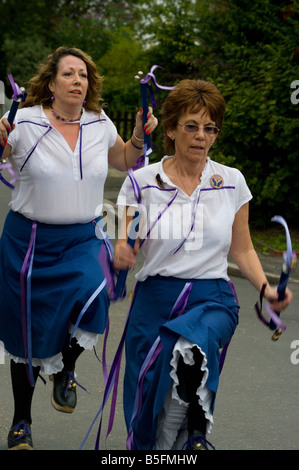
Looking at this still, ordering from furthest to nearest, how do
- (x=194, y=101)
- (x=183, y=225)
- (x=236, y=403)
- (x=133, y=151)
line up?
(x=236, y=403) < (x=133, y=151) < (x=194, y=101) < (x=183, y=225)

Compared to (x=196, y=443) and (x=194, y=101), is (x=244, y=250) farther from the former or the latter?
(x=196, y=443)

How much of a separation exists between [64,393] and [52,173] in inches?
45.0

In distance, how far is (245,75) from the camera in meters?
12.3

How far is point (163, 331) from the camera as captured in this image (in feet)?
11.9

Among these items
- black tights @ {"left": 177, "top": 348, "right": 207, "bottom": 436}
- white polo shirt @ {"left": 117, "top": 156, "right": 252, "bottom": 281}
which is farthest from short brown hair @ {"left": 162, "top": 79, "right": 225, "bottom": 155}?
black tights @ {"left": 177, "top": 348, "right": 207, "bottom": 436}

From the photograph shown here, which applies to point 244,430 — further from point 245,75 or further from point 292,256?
point 245,75

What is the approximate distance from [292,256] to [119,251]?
68 centimetres

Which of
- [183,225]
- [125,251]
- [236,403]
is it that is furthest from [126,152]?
[236,403]

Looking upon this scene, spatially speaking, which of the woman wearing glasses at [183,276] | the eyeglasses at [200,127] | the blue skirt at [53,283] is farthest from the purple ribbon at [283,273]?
the blue skirt at [53,283]

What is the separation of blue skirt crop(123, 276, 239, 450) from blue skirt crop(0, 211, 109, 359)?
0.62 metres

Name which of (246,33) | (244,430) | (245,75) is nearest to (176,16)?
(246,33)

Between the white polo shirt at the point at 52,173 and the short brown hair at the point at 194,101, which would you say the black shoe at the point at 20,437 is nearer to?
the white polo shirt at the point at 52,173

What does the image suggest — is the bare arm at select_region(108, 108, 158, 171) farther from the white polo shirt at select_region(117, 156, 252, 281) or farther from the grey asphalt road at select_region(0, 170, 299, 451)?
the grey asphalt road at select_region(0, 170, 299, 451)

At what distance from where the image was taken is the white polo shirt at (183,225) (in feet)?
12.4
